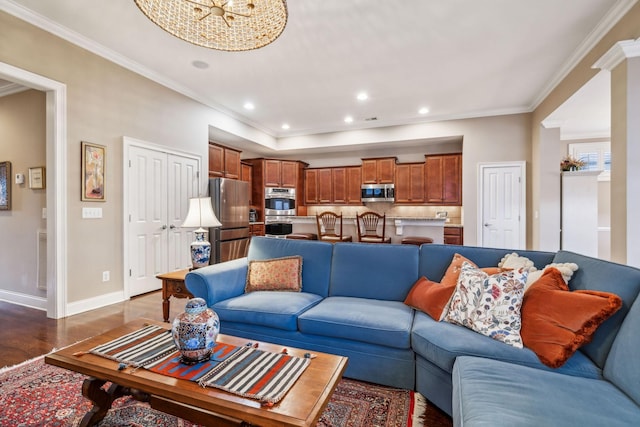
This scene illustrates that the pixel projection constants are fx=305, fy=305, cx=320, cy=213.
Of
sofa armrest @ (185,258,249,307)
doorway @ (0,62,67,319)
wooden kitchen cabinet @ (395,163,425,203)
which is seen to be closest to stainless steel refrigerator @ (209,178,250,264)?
doorway @ (0,62,67,319)

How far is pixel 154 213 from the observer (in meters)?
4.05

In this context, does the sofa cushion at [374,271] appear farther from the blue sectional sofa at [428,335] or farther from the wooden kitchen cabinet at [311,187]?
the wooden kitchen cabinet at [311,187]

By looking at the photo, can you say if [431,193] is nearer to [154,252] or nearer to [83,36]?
[154,252]

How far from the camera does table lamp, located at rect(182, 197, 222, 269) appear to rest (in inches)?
109

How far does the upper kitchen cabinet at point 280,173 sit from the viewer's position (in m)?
7.03

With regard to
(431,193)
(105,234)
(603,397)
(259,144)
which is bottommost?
(603,397)

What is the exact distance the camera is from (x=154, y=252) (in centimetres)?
405

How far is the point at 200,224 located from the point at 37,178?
2.23 metres

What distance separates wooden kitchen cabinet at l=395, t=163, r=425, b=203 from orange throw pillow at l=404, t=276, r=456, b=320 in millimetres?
4686

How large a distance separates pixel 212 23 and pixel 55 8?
175cm

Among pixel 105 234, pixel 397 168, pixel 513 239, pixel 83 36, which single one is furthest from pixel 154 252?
pixel 513 239

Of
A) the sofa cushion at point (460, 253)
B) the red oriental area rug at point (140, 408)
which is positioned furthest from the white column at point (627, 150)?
the red oriental area rug at point (140, 408)

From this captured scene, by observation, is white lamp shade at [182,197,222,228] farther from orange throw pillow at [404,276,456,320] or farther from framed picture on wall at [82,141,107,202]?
orange throw pillow at [404,276,456,320]

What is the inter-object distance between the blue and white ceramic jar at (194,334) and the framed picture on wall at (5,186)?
4.03 meters
